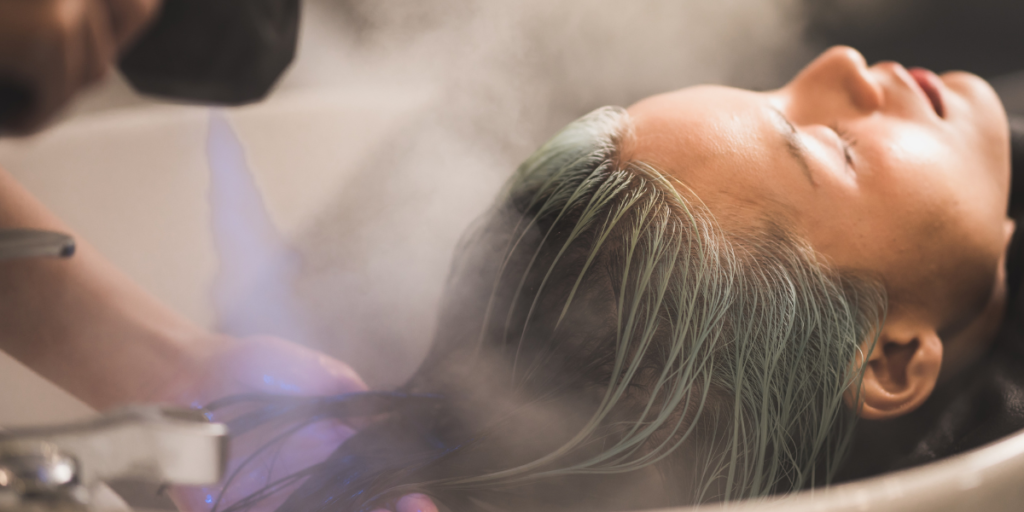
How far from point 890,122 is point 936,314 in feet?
0.56

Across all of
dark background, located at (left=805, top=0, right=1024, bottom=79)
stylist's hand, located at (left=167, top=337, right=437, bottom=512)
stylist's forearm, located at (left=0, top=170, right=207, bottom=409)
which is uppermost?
dark background, located at (left=805, top=0, right=1024, bottom=79)

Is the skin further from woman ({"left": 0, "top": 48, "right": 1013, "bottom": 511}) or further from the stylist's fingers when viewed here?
the stylist's fingers

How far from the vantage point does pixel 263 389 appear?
1.92 feet

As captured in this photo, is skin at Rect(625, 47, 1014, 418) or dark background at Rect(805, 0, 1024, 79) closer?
skin at Rect(625, 47, 1014, 418)

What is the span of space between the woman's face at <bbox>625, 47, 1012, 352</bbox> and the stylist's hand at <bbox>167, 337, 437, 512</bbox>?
37cm

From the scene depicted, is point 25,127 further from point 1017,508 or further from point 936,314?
point 936,314

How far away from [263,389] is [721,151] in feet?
1.52

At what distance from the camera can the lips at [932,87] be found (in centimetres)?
60

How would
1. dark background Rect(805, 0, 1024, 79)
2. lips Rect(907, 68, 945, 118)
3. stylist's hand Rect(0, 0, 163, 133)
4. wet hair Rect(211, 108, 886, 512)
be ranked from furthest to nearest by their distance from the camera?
dark background Rect(805, 0, 1024, 79), lips Rect(907, 68, 945, 118), wet hair Rect(211, 108, 886, 512), stylist's hand Rect(0, 0, 163, 133)

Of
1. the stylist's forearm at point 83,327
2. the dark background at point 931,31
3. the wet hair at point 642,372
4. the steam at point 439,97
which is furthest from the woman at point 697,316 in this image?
the dark background at point 931,31

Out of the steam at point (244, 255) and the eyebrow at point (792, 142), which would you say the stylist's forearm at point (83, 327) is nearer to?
the steam at point (244, 255)

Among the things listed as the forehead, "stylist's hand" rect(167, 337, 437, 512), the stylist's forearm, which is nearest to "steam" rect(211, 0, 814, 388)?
"stylist's hand" rect(167, 337, 437, 512)

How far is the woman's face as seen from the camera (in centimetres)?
48

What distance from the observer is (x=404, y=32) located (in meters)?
0.91
